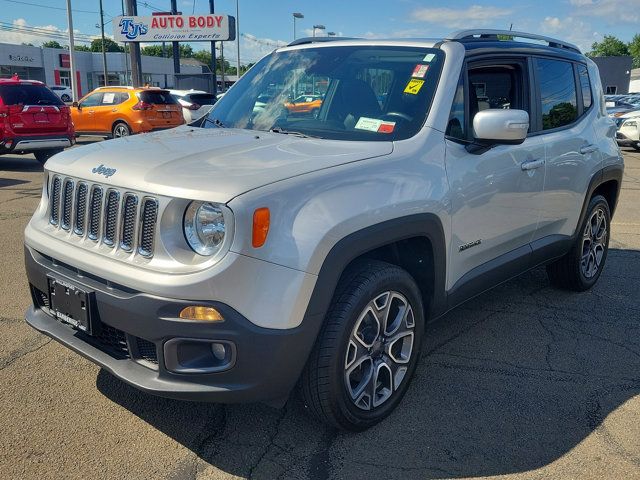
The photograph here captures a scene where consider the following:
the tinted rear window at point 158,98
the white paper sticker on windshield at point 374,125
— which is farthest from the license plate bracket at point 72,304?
the tinted rear window at point 158,98

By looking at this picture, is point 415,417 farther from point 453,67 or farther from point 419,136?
point 453,67

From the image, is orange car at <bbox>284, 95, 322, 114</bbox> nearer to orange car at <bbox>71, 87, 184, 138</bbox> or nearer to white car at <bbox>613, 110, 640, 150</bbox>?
orange car at <bbox>71, 87, 184, 138</bbox>

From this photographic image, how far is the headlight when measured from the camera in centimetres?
241

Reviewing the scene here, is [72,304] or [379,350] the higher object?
[72,304]

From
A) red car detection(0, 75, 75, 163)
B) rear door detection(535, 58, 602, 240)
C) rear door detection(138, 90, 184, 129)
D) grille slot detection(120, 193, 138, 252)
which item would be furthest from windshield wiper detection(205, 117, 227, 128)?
rear door detection(138, 90, 184, 129)

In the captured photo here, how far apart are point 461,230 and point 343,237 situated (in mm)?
1003

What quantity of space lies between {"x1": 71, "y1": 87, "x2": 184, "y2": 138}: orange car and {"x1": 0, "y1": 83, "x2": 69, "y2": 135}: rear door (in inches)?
140

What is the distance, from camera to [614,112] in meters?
18.5

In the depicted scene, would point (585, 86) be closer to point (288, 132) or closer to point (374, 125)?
point (374, 125)

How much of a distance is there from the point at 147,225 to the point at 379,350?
1.27m

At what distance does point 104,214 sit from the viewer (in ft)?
8.91

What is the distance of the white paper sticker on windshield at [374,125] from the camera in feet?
10.6

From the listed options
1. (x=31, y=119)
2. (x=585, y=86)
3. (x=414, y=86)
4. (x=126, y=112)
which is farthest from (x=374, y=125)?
(x=126, y=112)

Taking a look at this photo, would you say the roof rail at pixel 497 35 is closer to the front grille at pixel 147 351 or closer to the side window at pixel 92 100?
the front grille at pixel 147 351
